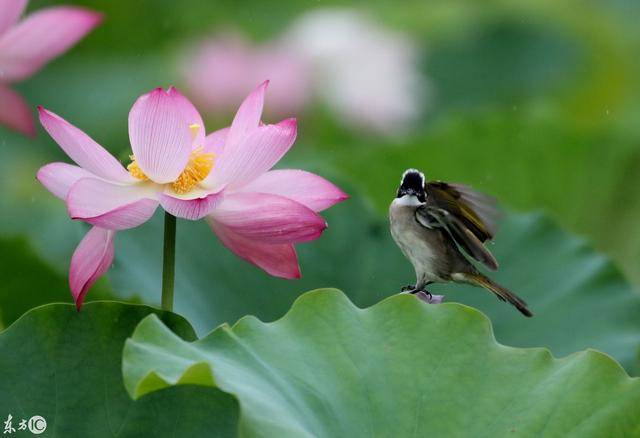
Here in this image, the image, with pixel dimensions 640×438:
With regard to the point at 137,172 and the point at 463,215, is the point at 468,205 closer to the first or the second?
the point at 463,215

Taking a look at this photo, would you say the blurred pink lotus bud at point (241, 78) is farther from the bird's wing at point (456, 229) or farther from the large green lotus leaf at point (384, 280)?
the bird's wing at point (456, 229)

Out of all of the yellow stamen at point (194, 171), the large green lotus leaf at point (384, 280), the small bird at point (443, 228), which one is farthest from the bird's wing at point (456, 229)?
the large green lotus leaf at point (384, 280)

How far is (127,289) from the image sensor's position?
122 centimetres

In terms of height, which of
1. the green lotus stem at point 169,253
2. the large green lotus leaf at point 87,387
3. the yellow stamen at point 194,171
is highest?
the yellow stamen at point 194,171

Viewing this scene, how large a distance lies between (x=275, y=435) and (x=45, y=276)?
577 mm

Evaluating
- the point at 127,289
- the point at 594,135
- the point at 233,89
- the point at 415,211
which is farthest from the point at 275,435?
the point at 233,89

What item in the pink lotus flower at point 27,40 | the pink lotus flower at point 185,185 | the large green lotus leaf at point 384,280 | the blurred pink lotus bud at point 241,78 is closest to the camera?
the pink lotus flower at point 185,185

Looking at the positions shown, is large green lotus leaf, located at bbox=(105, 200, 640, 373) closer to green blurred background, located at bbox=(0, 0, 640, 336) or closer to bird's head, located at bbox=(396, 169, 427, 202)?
green blurred background, located at bbox=(0, 0, 640, 336)

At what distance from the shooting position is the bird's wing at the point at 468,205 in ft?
3.09

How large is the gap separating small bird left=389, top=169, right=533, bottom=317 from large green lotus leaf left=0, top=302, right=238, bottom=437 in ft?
0.63

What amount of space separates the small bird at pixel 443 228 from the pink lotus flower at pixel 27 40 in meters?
0.39

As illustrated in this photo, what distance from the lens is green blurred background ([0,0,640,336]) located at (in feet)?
4.37

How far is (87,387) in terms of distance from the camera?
941mm

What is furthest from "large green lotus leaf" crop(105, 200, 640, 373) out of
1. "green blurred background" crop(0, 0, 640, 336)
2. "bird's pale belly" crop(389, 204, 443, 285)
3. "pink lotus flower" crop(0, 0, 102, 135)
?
"bird's pale belly" crop(389, 204, 443, 285)
